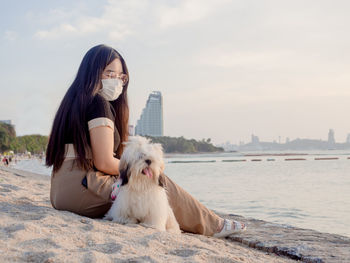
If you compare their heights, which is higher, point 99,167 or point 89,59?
point 89,59

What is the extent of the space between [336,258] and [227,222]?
3.16 feet

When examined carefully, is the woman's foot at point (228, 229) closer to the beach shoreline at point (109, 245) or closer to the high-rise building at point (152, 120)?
the beach shoreline at point (109, 245)

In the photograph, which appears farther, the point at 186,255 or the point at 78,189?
the point at 78,189

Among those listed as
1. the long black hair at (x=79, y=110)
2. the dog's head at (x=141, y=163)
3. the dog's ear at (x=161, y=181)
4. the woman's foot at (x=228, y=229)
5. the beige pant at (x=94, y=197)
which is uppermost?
the long black hair at (x=79, y=110)

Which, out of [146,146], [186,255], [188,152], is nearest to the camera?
[186,255]

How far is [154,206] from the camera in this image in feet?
9.69

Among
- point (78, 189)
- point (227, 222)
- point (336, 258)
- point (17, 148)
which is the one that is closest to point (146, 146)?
point (78, 189)

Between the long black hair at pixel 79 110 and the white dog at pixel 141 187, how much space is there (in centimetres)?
40

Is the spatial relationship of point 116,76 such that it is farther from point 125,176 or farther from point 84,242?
point 84,242

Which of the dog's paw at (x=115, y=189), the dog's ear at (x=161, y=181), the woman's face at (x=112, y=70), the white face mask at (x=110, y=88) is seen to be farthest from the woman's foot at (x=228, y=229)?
the woman's face at (x=112, y=70)

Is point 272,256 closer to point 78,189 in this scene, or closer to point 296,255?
point 296,255

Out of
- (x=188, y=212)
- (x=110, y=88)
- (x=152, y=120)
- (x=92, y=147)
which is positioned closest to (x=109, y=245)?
(x=92, y=147)

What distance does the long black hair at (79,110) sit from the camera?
10.2 feet

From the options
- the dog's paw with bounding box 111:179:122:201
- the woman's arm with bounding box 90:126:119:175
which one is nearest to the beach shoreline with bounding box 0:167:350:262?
the dog's paw with bounding box 111:179:122:201
